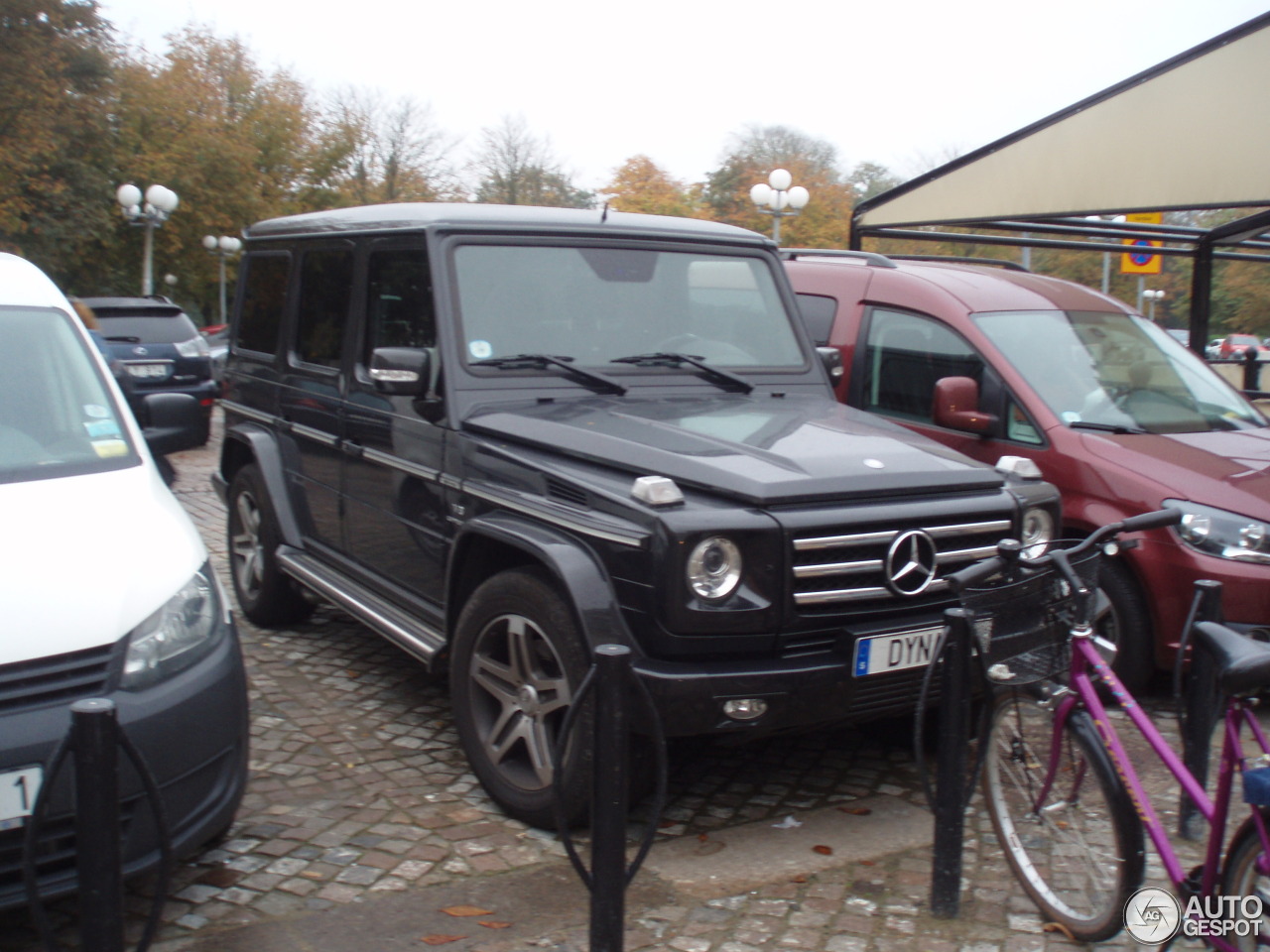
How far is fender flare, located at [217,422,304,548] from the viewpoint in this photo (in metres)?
6.00

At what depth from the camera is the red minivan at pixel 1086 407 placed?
5133mm

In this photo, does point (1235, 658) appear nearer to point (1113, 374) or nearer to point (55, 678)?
point (55, 678)

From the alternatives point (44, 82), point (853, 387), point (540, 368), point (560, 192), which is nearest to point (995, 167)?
point (853, 387)

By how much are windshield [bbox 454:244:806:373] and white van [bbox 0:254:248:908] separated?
139cm

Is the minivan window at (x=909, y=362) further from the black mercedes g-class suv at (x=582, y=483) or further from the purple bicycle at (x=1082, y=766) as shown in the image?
the purple bicycle at (x=1082, y=766)

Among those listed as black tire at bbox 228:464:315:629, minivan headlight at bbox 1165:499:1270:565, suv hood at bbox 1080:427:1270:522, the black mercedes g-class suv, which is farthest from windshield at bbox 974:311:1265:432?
black tire at bbox 228:464:315:629

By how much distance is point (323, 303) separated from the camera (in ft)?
18.7

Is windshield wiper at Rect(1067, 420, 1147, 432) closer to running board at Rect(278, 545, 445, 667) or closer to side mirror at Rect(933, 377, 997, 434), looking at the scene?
side mirror at Rect(933, 377, 997, 434)

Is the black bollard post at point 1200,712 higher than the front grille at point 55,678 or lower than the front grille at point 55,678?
lower

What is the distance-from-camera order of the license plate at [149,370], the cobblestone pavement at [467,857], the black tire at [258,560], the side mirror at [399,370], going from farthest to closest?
the license plate at [149,370]
the black tire at [258,560]
the side mirror at [399,370]
the cobblestone pavement at [467,857]

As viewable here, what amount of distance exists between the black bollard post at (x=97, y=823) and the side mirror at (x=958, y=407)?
4192 millimetres

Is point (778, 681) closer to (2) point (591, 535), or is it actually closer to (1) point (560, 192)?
(2) point (591, 535)

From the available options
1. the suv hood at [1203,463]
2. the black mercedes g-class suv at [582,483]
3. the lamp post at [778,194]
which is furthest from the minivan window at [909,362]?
the lamp post at [778,194]

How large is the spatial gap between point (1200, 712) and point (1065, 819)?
0.81 m
